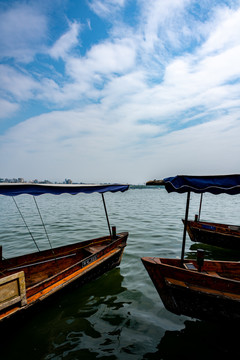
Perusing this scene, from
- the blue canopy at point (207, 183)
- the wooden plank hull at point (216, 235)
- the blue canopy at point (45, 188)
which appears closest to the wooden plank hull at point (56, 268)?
the blue canopy at point (45, 188)

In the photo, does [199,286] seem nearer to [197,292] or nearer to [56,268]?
[197,292]

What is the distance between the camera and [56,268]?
7.25 m

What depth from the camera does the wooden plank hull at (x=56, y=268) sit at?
4.74m

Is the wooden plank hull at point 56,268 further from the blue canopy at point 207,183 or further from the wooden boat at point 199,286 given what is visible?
the blue canopy at point 207,183

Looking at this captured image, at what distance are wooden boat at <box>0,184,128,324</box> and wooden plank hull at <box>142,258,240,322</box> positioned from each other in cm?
248

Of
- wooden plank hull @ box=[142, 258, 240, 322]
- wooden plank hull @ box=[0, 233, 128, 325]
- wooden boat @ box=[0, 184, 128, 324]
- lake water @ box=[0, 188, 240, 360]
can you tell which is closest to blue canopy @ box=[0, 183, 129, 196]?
wooden boat @ box=[0, 184, 128, 324]

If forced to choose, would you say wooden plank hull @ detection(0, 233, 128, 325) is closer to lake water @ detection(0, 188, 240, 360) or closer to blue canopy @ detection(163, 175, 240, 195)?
lake water @ detection(0, 188, 240, 360)

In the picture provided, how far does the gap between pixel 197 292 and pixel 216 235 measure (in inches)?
281

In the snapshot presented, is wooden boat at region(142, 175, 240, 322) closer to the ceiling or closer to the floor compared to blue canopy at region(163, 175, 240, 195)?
closer to the floor

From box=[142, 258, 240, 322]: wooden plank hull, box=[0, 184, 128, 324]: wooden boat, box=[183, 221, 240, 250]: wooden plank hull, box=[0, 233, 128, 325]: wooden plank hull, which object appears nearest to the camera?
box=[0, 184, 128, 324]: wooden boat

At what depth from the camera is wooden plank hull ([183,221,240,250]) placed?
10.2 m

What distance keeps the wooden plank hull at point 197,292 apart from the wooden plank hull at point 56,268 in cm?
241

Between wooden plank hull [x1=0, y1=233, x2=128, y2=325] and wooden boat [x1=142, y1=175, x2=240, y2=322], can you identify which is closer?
wooden boat [x1=142, y1=175, x2=240, y2=322]

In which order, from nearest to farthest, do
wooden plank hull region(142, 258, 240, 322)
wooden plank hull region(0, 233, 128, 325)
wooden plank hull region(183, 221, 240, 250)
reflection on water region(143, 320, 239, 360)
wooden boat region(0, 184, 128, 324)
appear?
reflection on water region(143, 320, 239, 360) → wooden boat region(0, 184, 128, 324) → wooden plank hull region(142, 258, 240, 322) → wooden plank hull region(0, 233, 128, 325) → wooden plank hull region(183, 221, 240, 250)
